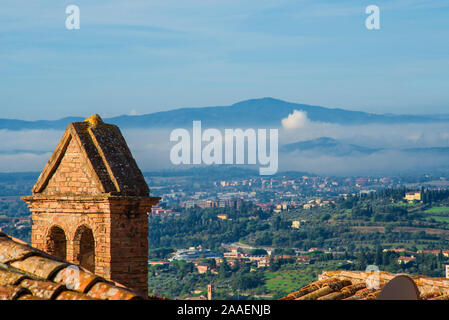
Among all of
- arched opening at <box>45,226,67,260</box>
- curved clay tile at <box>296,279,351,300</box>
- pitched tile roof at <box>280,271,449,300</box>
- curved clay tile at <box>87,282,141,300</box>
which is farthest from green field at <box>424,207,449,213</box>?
curved clay tile at <box>87,282,141,300</box>

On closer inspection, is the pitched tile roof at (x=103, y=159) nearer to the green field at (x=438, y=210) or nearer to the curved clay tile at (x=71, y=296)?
the curved clay tile at (x=71, y=296)

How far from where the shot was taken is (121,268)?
1371 centimetres

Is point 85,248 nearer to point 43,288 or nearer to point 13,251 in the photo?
point 13,251

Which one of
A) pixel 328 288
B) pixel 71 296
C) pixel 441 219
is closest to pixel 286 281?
pixel 441 219

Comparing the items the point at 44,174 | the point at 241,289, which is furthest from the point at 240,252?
the point at 44,174

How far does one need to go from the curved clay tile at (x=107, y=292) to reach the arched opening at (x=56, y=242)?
790 centimetres

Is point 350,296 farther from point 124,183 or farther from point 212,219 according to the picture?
point 212,219

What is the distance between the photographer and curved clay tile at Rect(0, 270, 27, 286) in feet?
22.6

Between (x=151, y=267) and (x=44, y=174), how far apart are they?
97.0m

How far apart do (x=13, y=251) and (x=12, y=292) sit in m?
1.15

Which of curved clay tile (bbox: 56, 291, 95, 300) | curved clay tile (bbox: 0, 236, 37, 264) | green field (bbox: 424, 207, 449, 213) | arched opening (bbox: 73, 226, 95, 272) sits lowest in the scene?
green field (bbox: 424, 207, 449, 213)

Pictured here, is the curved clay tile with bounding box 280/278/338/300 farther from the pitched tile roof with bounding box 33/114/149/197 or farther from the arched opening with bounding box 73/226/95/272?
the arched opening with bounding box 73/226/95/272

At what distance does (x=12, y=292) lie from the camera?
258 inches

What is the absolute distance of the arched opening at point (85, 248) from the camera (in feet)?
46.1
